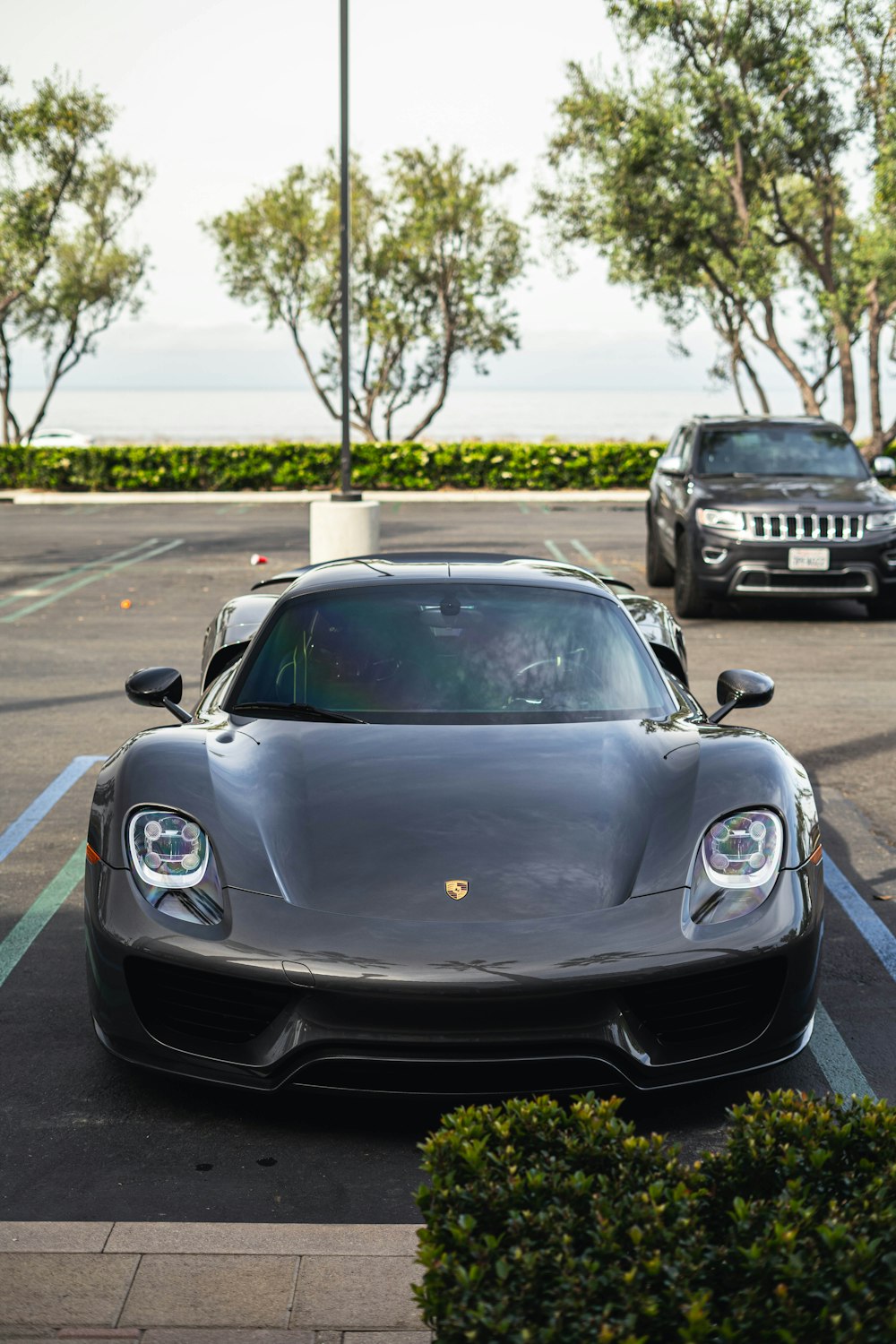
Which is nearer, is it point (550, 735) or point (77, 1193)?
point (77, 1193)

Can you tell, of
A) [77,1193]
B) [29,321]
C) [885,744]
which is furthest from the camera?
[29,321]

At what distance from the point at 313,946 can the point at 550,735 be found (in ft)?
4.07

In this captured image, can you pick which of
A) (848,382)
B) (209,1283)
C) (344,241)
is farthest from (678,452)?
(848,382)

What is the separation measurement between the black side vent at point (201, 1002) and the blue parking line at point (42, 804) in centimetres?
264

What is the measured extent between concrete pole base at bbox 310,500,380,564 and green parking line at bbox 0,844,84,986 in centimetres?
1035

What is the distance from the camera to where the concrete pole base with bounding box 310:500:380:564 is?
16500mm

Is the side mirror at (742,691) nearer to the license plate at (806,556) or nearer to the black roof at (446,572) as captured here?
the black roof at (446,572)

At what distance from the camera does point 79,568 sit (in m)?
18.5

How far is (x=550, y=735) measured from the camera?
14.9 ft

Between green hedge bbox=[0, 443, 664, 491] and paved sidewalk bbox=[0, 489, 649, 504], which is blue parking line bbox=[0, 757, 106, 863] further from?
green hedge bbox=[0, 443, 664, 491]

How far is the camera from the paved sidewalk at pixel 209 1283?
9.04 feet

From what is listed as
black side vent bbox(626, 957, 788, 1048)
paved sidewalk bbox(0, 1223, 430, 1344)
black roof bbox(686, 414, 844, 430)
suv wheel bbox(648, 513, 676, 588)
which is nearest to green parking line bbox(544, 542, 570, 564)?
suv wheel bbox(648, 513, 676, 588)

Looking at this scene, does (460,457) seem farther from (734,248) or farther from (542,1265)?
(542,1265)

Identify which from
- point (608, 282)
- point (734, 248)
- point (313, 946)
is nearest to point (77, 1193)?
point (313, 946)
